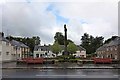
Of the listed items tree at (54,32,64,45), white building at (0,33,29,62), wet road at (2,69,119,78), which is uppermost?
tree at (54,32,64,45)

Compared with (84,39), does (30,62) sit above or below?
below

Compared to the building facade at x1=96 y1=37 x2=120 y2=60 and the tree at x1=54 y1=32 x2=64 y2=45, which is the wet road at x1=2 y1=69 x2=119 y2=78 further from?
the tree at x1=54 y1=32 x2=64 y2=45

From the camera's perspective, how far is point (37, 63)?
1533 inches

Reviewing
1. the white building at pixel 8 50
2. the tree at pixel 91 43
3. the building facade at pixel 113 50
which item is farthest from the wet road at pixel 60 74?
the tree at pixel 91 43

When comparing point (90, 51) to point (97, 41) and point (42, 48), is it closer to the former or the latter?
point (97, 41)

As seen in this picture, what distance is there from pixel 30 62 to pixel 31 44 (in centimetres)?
9120

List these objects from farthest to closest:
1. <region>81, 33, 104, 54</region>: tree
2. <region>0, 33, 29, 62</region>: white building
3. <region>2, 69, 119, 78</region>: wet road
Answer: <region>81, 33, 104, 54</region>: tree
<region>0, 33, 29, 62</region>: white building
<region>2, 69, 119, 78</region>: wet road

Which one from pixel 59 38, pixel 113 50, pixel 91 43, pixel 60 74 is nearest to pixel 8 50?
pixel 113 50

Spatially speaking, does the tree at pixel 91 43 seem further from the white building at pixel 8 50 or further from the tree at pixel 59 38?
the white building at pixel 8 50

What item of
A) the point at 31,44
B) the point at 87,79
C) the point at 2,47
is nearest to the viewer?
the point at 87,79

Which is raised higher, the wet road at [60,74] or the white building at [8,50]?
the white building at [8,50]

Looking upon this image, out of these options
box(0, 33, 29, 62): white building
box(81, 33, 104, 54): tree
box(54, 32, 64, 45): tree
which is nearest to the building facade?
box(0, 33, 29, 62): white building

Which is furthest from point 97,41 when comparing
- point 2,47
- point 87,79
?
point 87,79

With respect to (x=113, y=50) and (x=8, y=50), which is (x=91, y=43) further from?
(x=8, y=50)
